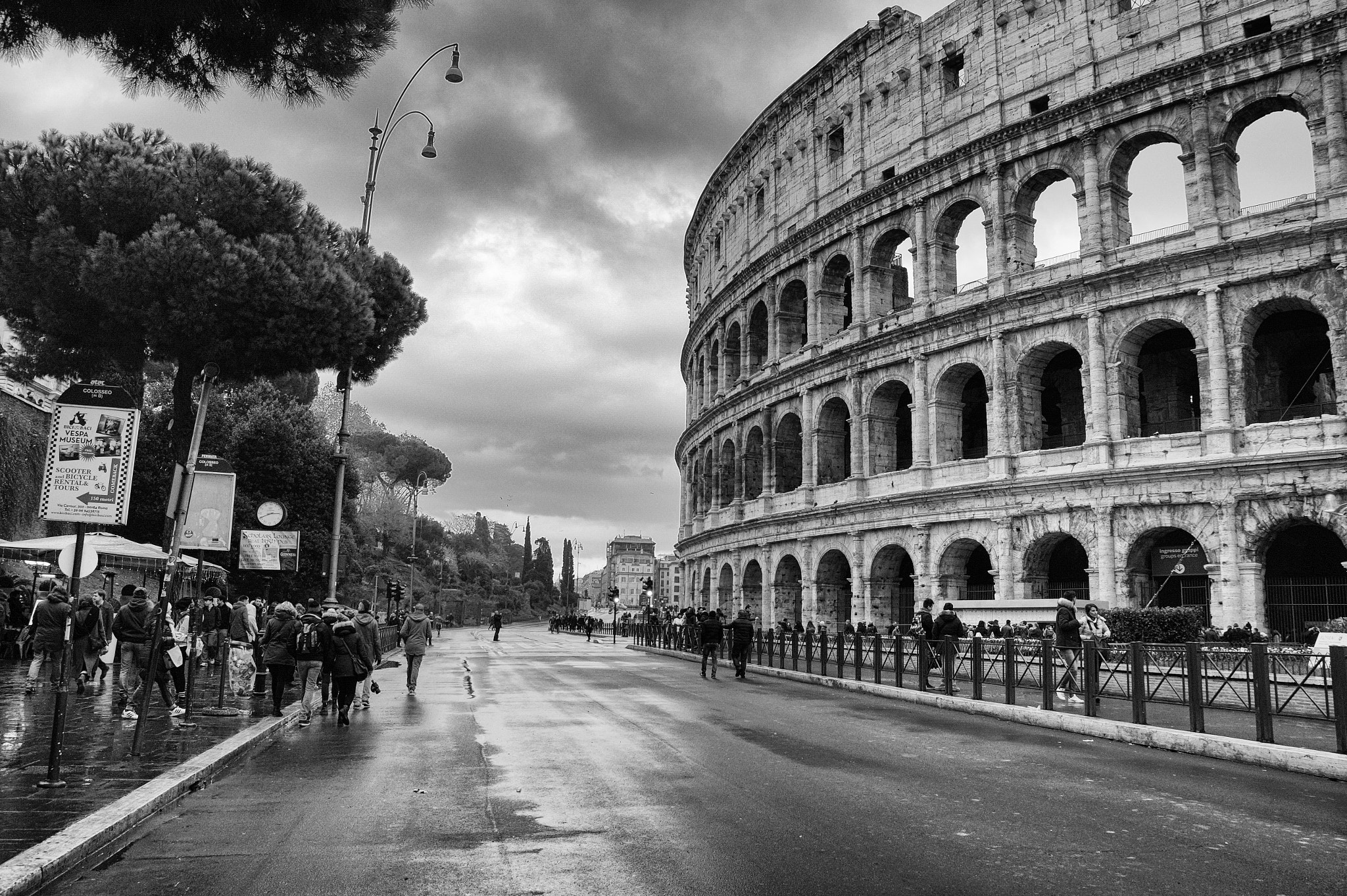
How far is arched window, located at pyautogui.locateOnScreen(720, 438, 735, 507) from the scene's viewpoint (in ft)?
138

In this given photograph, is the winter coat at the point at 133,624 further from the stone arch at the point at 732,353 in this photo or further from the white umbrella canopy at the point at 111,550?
the stone arch at the point at 732,353

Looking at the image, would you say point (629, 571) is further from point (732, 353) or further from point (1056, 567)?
point (1056, 567)

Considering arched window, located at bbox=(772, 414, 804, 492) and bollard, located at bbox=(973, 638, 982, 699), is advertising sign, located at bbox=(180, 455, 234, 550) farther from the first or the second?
arched window, located at bbox=(772, 414, 804, 492)

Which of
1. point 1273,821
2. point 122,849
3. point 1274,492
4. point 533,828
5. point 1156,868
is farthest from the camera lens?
point 1274,492

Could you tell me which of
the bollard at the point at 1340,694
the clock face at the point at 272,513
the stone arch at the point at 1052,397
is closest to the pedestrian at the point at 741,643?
the clock face at the point at 272,513

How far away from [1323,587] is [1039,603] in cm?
604

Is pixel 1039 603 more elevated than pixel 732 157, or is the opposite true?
pixel 732 157

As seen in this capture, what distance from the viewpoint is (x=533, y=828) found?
626cm

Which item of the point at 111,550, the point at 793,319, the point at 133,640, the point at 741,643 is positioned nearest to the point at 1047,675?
the point at 741,643

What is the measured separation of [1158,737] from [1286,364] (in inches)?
742

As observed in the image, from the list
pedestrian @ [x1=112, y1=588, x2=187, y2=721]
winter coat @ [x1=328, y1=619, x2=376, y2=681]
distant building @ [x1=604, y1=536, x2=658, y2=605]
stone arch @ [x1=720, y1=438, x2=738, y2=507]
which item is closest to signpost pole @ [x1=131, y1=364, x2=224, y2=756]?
winter coat @ [x1=328, y1=619, x2=376, y2=681]

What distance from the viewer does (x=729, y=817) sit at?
653 cm

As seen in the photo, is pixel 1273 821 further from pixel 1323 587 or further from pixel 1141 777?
pixel 1323 587

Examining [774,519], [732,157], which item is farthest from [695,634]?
[732,157]
